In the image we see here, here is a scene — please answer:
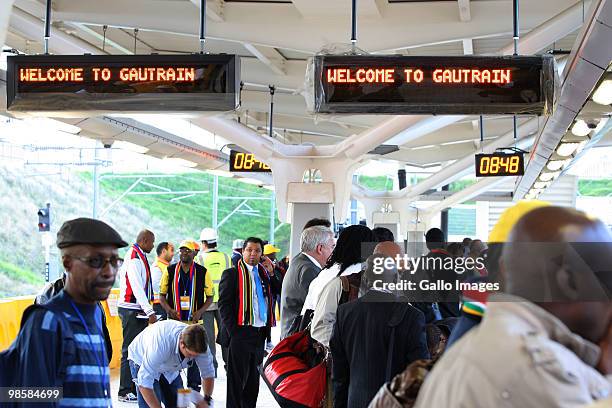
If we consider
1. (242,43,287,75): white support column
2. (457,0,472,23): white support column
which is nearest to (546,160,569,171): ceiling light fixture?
(242,43,287,75): white support column

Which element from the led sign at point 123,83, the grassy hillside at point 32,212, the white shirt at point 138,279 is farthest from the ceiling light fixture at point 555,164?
the grassy hillside at point 32,212

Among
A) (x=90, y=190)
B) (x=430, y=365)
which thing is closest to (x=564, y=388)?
(x=430, y=365)

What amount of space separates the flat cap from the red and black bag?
2.00 m

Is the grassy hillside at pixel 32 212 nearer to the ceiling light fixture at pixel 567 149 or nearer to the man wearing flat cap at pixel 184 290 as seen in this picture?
the ceiling light fixture at pixel 567 149

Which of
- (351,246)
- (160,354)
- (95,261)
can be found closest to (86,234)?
(95,261)

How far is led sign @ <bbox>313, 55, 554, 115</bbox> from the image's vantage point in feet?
22.4

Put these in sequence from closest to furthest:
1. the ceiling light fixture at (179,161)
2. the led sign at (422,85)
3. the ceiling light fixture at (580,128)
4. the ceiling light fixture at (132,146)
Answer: the led sign at (422,85), the ceiling light fixture at (580,128), the ceiling light fixture at (132,146), the ceiling light fixture at (179,161)

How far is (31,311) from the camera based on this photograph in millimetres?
3514

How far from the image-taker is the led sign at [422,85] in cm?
682

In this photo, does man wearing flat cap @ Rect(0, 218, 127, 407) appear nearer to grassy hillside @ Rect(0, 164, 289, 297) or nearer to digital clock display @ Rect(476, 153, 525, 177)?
digital clock display @ Rect(476, 153, 525, 177)

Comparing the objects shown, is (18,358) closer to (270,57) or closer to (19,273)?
(270,57)

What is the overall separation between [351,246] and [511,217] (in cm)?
380

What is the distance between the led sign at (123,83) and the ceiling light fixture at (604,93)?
146 inches

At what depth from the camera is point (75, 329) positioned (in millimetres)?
3547
